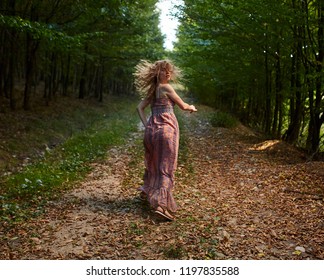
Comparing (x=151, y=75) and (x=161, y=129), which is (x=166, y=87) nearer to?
(x=151, y=75)

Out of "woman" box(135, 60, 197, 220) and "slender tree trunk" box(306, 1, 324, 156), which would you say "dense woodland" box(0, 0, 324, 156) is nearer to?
"slender tree trunk" box(306, 1, 324, 156)

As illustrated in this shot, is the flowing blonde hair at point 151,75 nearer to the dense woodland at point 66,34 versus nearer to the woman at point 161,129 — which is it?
the woman at point 161,129

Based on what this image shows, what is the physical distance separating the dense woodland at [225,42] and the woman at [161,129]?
4912 millimetres

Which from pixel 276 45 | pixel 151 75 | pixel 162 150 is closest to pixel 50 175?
pixel 162 150

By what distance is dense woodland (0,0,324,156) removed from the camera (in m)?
11.3

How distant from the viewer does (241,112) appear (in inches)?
1046

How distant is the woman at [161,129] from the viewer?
250 inches

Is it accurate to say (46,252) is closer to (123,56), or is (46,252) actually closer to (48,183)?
(48,183)

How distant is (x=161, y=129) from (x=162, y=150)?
0.36 meters

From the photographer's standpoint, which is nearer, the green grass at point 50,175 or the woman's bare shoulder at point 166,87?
the woman's bare shoulder at point 166,87

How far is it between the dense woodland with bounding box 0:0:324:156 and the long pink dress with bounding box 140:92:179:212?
5.11m

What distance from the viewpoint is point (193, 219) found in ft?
20.8

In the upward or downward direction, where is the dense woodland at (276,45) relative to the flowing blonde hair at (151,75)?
upward

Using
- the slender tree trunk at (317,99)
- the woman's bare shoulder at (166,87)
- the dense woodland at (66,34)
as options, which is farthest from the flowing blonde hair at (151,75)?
the slender tree trunk at (317,99)
